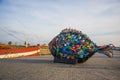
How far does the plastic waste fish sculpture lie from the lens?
36.6 ft

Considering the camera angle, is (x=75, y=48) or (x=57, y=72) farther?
(x=75, y=48)

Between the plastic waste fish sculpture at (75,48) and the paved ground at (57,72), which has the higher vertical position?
the plastic waste fish sculpture at (75,48)

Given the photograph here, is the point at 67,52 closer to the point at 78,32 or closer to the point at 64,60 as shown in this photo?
the point at 64,60

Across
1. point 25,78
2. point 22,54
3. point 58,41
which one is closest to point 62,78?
point 25,78

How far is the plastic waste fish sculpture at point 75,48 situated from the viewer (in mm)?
11164

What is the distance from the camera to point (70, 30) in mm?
12406

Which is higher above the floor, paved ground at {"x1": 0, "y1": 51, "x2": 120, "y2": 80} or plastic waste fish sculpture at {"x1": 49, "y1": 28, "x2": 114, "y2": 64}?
plastic waste fish sculpture at {"x1": 49, "y1": 28, "x2": 114, "y2": 64}

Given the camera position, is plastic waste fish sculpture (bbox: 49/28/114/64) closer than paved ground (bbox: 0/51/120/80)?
No

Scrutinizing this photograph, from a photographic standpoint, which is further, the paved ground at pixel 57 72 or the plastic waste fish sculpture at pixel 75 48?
the plastic waste fish sculpture at pixel 75 48

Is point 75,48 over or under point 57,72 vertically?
over

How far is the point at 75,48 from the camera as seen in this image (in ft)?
36.8

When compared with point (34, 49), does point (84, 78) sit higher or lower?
lower

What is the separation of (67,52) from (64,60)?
70 cm

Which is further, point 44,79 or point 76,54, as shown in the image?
point 76,54
